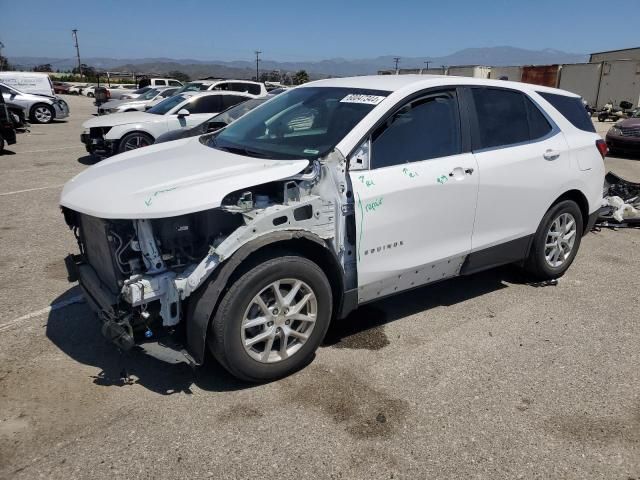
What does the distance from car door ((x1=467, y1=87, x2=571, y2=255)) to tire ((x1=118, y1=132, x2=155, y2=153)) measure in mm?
8034

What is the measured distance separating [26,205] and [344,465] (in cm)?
666

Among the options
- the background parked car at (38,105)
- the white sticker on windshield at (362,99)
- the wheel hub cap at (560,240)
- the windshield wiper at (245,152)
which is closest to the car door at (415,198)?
the white sticker on windshield at (362,99)

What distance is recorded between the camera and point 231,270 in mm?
2873

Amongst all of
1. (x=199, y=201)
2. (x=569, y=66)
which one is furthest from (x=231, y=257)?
(x=569, y=66)

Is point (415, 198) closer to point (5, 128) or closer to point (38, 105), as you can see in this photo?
point (5, 128)

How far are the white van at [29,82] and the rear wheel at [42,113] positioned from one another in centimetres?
133

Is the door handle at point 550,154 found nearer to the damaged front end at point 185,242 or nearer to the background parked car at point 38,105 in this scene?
the damaged front end at point 185,242

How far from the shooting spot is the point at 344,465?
8.48 feet

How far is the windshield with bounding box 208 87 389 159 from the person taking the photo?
350 cm

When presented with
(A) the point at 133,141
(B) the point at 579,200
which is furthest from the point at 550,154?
(A) the point at 133,141

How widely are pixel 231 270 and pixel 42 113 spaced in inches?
812

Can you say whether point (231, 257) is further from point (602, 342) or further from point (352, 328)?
point (602, 342)

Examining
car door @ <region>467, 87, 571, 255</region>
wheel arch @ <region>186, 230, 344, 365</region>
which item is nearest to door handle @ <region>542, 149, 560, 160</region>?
car door @ <region>467, 87, 571, 255</region>

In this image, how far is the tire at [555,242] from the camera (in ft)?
15.2
